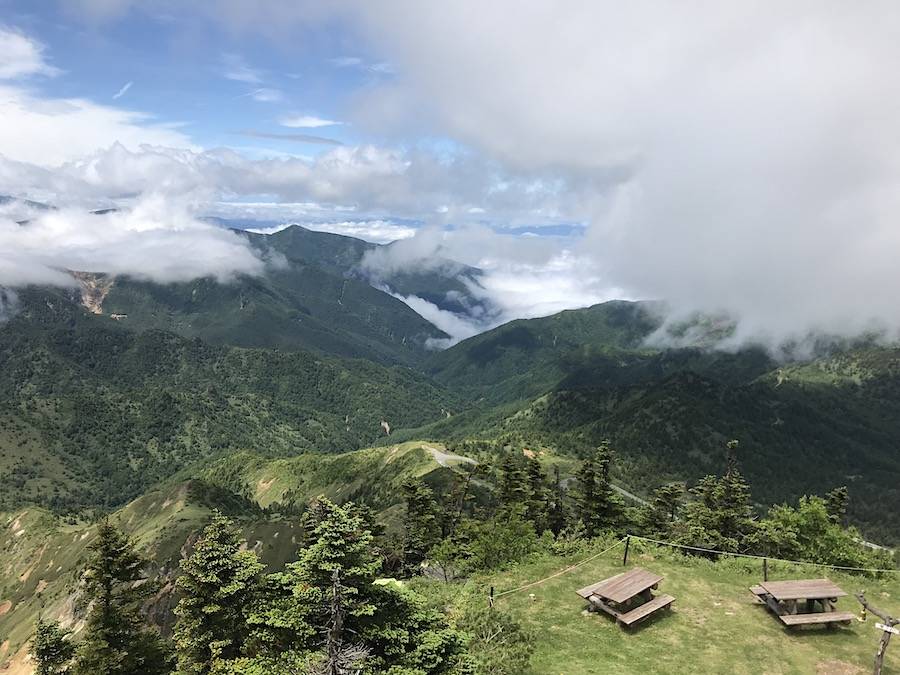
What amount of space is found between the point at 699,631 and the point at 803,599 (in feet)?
18.4

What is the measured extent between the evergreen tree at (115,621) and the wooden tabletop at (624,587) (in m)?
26.0

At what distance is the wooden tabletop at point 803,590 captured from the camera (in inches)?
1102

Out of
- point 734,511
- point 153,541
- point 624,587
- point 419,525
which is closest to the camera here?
point 624,587

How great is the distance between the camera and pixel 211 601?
30812mm

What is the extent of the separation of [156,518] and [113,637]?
6512 inches

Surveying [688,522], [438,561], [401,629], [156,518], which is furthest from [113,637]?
[156,518]

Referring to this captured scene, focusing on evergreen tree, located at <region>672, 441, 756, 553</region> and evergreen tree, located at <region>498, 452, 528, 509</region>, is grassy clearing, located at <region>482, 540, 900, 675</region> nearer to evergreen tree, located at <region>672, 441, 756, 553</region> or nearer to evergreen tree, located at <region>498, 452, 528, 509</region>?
evergreen tree, located at <region>672, 441, 756, 553</region>

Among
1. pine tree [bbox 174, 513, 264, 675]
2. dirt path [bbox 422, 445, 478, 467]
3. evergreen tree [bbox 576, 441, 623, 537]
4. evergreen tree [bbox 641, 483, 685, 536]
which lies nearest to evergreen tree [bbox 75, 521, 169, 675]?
pine tree [bbox 174, 513, 264, 675]

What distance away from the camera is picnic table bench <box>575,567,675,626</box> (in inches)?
1139

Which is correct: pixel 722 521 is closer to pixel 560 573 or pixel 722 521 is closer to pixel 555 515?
pixel 555 515

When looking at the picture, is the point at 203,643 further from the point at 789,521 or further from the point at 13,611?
the point at 13,611

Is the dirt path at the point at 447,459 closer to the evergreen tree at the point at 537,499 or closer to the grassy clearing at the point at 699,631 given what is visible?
the evergreen tree at the point at 537,499

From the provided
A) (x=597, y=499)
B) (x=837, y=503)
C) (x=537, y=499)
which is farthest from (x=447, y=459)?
(x=837, y=503)

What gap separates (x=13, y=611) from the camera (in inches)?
6029
